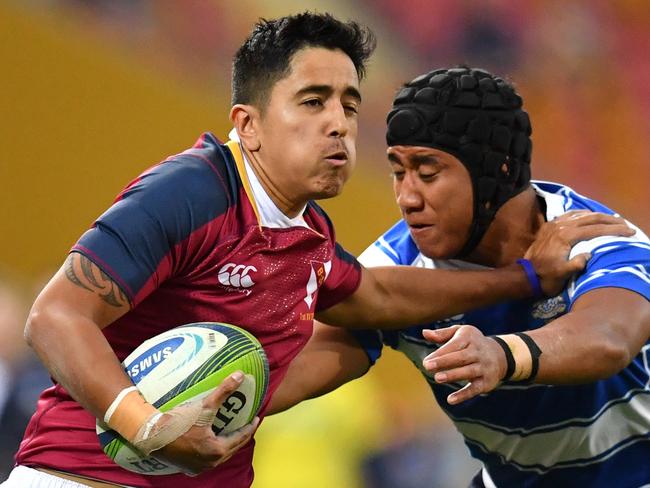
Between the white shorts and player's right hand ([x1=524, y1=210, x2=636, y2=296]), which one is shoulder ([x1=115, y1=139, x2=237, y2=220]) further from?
player's right hand ([x1=524, y1=210, x2=636, y2=296])

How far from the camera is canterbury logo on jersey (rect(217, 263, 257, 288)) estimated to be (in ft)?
10.6

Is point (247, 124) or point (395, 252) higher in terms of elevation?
point (247, 124)

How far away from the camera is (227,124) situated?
7.86 metres

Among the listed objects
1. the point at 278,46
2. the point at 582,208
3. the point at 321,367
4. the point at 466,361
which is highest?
the point at 278,46

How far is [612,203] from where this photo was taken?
940cm

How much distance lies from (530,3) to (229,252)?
680cm

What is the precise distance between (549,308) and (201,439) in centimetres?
153

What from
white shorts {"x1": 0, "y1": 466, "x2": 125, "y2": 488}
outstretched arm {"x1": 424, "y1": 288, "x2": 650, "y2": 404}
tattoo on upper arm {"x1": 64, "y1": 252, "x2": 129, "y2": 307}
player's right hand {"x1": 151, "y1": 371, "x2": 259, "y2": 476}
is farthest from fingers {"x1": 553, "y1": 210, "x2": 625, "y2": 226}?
white shorts {"x1": 0, "y1": 466, "x2": 125, "y2": 488}

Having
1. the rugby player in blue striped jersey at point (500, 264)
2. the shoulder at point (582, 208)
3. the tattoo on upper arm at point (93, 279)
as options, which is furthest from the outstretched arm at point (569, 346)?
the tattoo on upper arm at point (93, 279)

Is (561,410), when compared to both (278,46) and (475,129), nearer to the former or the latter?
(475,129)

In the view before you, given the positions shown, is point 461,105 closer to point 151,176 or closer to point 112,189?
point 151,176

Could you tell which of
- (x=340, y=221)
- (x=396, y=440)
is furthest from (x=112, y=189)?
(x=396, y=440)

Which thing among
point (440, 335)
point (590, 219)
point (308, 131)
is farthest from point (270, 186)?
point (590, 219)

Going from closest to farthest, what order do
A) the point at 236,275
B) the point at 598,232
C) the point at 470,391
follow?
the point at 470,391 < the point at 236,275 < the point at 598,232
